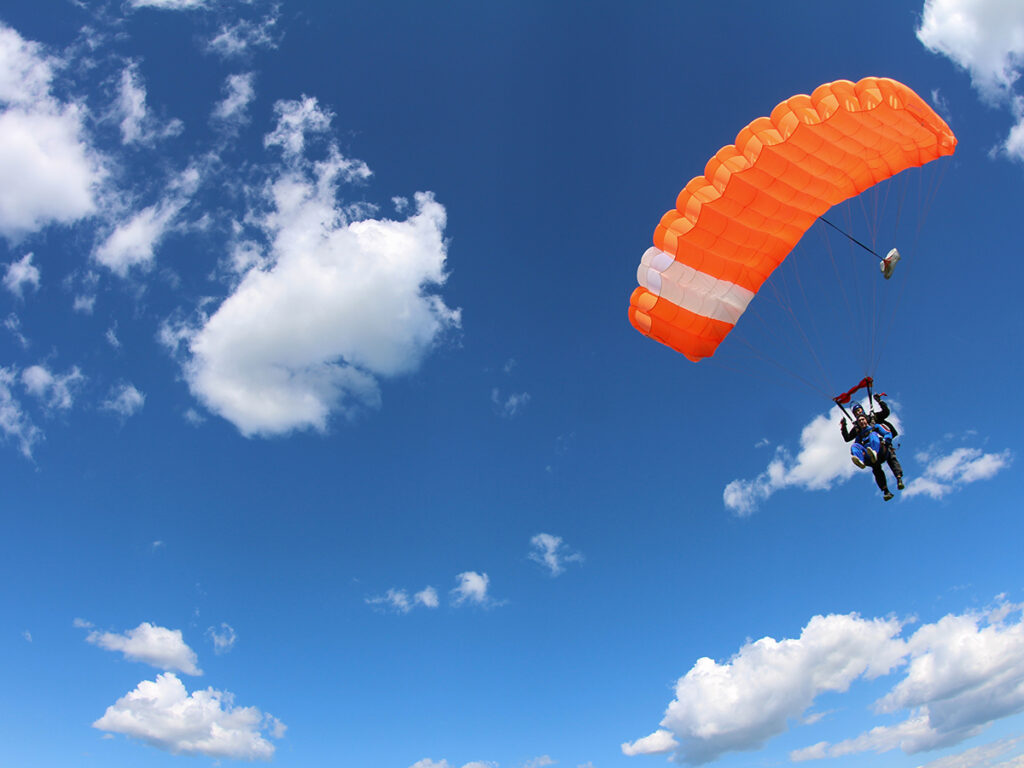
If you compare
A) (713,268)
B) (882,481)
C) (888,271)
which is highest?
(713,268)

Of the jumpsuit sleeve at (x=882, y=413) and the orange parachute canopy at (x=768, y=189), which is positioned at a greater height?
the orange parachute canopy at (x=768, y=189)

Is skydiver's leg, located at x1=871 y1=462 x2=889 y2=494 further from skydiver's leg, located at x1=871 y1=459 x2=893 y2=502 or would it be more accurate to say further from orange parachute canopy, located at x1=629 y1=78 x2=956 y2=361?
orange parachute canopy, located at x1=629 y1=78 x2=956 y2=361

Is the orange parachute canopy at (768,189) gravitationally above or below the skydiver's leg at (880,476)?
above

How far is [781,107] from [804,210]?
Answer: 7.88ft

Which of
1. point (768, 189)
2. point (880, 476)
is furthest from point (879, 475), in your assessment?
point (768, 189)

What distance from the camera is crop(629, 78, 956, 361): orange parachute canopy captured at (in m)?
13.7

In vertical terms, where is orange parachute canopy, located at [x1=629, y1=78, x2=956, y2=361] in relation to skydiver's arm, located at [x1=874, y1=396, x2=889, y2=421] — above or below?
above

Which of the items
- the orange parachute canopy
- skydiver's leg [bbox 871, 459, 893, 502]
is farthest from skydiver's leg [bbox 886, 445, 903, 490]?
the orange parachute canopy

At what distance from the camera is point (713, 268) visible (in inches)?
620

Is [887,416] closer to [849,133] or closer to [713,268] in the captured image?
[713,268]

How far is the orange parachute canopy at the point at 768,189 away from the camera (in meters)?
13.7

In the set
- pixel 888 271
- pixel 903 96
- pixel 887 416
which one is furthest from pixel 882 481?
pixel 903 96

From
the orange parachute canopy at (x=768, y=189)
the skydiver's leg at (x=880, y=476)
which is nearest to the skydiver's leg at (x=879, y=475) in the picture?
the skydiver's leg at (x=880, y=476)

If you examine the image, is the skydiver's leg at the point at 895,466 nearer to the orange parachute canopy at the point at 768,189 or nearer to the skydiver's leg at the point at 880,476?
the skydiver's leg at the point at 880,476
